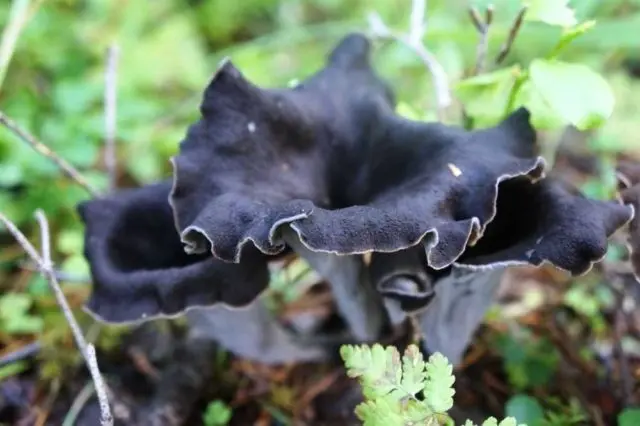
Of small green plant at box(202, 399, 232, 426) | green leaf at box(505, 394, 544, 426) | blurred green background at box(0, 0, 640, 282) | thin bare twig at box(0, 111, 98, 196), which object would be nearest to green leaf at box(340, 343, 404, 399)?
green leaf at box(505, 394, 544, 426)

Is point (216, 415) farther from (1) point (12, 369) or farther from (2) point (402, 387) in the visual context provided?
(2) point (402, 387)

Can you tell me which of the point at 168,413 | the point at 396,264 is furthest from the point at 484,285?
the point at 168,413

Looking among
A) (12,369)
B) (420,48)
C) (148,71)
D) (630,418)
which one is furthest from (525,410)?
(148,71)

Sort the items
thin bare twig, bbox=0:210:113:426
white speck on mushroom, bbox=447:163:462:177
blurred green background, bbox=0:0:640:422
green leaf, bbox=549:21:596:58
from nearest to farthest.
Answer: thin bare twig, bbox=0:210:113:426, white speck on mushroom, bbox=447:163:462:177, green leaf, bbox=549:21:596:58, blurred green background, bbox=0:0:640:422

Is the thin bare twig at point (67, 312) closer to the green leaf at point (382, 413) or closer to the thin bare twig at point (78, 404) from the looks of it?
the thin bare twig at point (78, 404)

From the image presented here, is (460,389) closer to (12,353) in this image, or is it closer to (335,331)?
(335,331)

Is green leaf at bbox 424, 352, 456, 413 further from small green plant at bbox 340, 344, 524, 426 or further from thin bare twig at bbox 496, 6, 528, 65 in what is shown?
thin bare twig at bbox 496, 6, 528, 65
